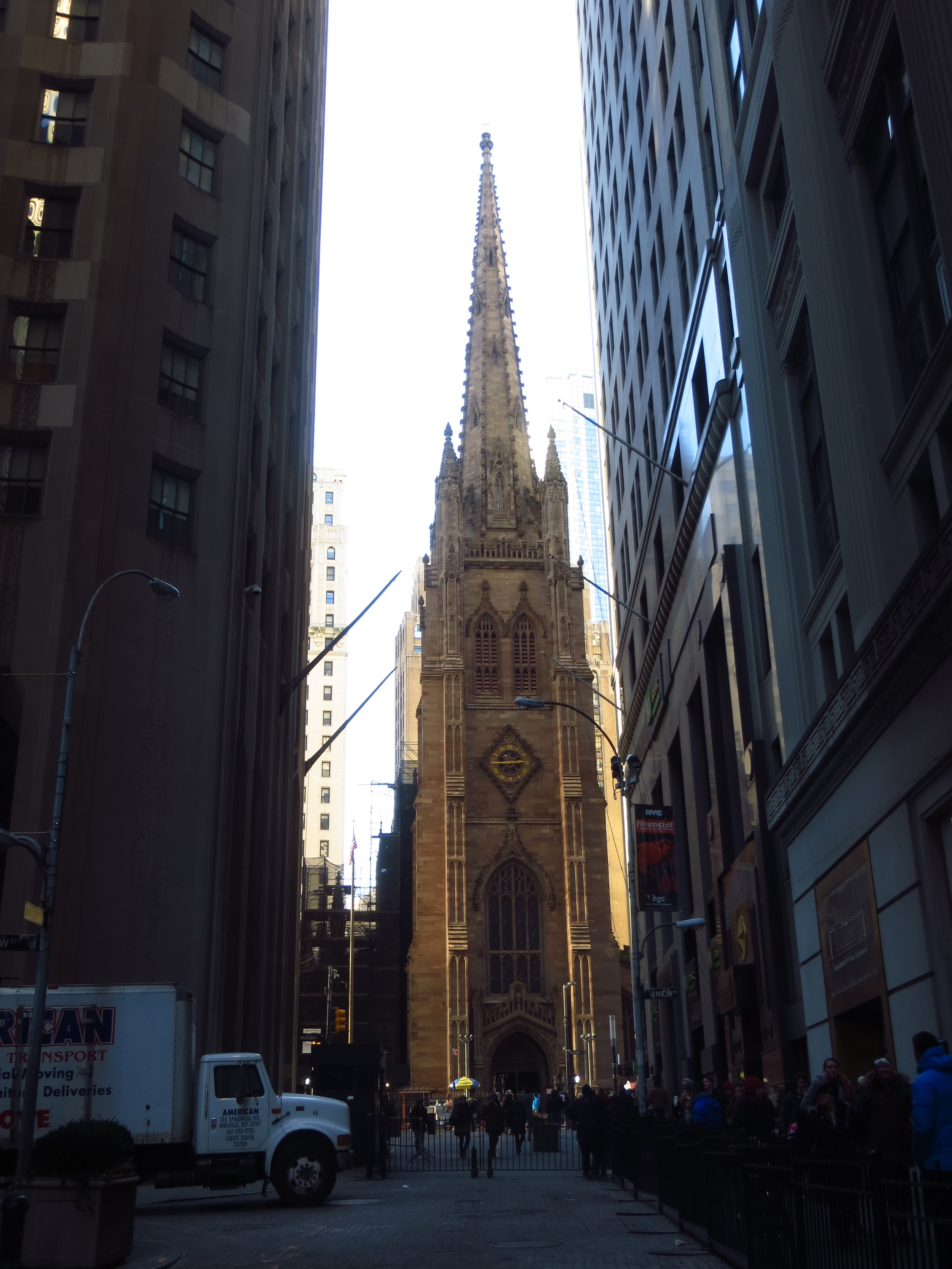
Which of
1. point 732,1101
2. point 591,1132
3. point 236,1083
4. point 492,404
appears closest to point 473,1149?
point 591,1132

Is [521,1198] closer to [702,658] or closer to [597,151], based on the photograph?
[702,658]

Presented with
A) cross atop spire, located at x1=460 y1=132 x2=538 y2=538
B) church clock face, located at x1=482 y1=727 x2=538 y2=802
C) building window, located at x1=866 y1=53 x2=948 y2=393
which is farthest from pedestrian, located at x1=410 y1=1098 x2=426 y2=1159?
cross atop spire, located at x1=460 y1=132 x2=538 y2=538

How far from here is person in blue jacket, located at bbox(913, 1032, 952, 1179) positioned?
9.43 m

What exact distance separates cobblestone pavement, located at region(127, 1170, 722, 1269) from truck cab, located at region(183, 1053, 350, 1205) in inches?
18.9

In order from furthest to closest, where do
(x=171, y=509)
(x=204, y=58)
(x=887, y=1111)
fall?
(x=204, y=58)
(x=171, y=509)
(x=887, y=1111)

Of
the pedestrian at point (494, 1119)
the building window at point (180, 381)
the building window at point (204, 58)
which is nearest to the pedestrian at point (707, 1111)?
the pedestrian at point (494, 1119)

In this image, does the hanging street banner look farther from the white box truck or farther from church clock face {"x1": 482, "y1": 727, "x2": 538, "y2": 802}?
church clock face {"x1": 482, "y1": 727, "x2": 538, "y2": 802}

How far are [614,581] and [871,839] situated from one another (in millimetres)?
39593

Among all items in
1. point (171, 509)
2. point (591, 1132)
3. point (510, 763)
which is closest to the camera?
point (591, 1132)

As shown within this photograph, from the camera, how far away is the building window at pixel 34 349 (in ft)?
97.4

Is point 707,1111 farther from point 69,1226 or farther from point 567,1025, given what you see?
point 567,1025

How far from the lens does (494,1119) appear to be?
1411 inches

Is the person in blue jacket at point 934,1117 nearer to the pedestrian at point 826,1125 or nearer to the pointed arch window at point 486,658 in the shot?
the pedestrian at point 826,1125

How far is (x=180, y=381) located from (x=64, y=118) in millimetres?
7516
